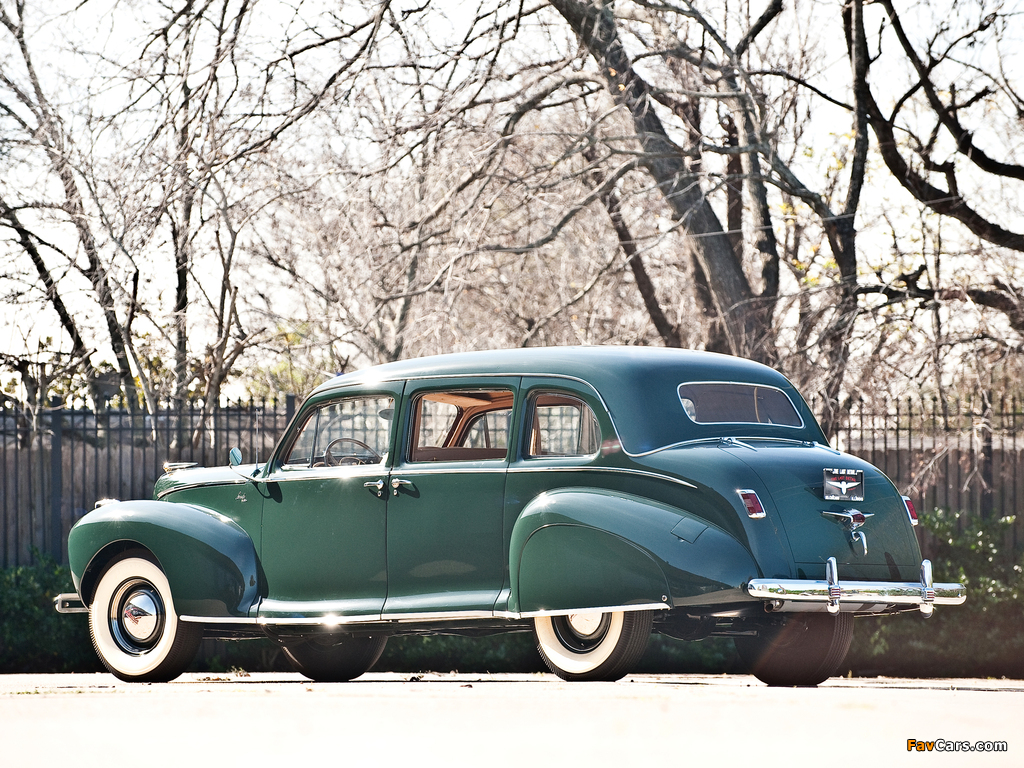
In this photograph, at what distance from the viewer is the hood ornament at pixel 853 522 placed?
5.62 meters

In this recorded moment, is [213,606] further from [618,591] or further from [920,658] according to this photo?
[920,658]

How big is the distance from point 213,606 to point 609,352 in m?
2.57

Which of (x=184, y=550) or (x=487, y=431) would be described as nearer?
(x=184, y=550)

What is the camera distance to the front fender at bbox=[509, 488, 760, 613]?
521cm

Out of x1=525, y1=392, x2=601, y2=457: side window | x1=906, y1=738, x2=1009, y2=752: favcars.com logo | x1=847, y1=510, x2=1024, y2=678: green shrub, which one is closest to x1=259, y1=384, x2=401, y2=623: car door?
x1=525, y1=392, x2=601, y2=457: side window

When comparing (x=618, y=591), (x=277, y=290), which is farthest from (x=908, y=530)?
(x=277, y=290)

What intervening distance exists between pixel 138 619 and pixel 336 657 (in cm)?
136

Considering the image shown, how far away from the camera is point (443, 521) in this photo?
6.01m

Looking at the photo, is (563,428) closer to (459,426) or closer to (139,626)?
(459,426)

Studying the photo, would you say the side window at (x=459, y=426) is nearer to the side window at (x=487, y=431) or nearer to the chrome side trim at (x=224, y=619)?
the side window at (x=487, y=431)

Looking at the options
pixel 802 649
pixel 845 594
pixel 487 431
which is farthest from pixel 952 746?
pixel 487 431

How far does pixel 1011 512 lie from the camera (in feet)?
44.1

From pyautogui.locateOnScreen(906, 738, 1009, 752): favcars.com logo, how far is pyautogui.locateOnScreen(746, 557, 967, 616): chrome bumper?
702 millimetres

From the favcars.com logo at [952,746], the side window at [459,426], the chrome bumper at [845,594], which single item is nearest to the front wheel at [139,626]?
the side window at [459,426]
